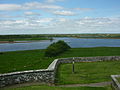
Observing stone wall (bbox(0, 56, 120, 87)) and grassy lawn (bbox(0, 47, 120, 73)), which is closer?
stone wall (bbox(0, 56, 120, 87))

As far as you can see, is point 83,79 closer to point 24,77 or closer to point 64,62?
point 24,77

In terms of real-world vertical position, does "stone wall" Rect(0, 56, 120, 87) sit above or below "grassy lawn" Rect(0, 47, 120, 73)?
above

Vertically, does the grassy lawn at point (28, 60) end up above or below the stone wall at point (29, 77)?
below

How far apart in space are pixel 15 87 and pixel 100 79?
227 inches

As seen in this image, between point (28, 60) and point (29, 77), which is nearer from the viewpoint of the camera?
point (29, 77)

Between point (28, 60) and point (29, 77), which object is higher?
point (29, 77)

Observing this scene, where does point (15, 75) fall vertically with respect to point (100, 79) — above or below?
above

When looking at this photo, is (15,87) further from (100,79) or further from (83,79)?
(100,79)

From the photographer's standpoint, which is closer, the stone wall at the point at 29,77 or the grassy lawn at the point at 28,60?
the stone wall at the point at 29,77

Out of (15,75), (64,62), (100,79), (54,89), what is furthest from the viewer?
(64,62)

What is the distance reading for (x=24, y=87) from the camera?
909cm

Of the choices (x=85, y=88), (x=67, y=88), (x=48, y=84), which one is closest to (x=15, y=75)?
(x=48, y=84)

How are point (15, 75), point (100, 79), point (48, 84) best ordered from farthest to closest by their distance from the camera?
point (100, 79) → point (48, 84) → point (15, 75)

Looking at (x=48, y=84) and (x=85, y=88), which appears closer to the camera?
(x=85, y=88)
